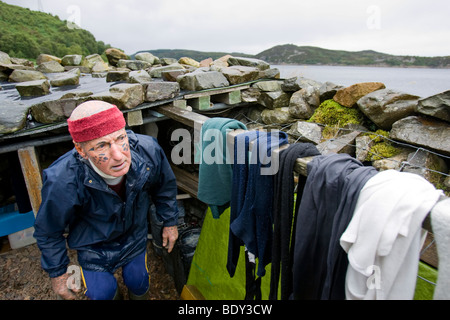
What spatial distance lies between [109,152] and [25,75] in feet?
18.4

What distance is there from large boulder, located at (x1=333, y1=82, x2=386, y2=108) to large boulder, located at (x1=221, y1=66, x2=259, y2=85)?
5.76 feet

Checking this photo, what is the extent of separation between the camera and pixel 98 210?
85.2 inches

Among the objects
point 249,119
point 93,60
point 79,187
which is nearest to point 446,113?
point 249,119

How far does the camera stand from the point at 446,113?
2.97 metres

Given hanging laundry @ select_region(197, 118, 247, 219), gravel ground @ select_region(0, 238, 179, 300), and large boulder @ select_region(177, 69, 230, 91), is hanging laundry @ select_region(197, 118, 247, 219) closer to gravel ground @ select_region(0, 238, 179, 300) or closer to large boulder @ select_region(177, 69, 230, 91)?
large boulder @ select_region(177, 69, 230, 91)

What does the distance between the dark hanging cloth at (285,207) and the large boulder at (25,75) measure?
6.30 metres

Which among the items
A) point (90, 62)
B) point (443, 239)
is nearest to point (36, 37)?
point (90, 62)

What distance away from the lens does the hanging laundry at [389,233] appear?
101 cm

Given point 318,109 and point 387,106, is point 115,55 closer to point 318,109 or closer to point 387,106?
point 318,109

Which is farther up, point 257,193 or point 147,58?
point 147,58

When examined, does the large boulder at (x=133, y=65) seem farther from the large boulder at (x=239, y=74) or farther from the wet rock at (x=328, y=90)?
the wet rock at (x=328, y=90)

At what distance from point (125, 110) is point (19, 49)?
27085mm

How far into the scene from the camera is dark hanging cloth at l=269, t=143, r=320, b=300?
4.90 ft

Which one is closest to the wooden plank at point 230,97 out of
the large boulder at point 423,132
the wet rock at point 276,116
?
the wet rock at point 276,116
